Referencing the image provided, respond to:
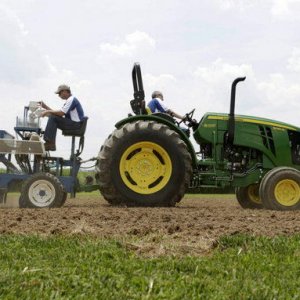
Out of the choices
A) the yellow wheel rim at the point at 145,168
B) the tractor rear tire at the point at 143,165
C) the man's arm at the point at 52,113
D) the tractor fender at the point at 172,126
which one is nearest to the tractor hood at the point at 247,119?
the tractor fender at the point at 172,126

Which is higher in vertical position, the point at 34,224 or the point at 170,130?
the point at 170,130

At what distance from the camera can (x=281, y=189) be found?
848cm

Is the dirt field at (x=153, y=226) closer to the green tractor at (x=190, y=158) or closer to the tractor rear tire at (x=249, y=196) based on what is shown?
the green tractor at (x=190, y=158)

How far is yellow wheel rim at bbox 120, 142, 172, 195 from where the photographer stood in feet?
27.3

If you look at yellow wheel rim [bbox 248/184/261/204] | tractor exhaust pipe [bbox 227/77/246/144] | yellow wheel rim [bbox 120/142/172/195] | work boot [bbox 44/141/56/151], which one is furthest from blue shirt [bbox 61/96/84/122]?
yellow wheel rim [bbox 248/184/261/204]

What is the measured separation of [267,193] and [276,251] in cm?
417

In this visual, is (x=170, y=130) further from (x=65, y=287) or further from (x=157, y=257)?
(x=65, y=287)

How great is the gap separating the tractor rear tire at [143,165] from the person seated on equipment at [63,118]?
755mm

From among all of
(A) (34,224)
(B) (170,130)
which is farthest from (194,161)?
(A) (34,224)

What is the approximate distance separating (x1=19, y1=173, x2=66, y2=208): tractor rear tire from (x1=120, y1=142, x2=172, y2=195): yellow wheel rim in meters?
1.03

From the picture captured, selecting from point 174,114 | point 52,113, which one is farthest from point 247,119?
point 52,113

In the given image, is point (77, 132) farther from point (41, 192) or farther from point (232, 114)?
point (232, 114)

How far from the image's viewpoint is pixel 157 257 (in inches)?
156

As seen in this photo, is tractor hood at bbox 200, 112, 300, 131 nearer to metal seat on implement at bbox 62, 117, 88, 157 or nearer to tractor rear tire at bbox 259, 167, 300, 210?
tractor rear tire at bbox 259, 167, 300, 210
